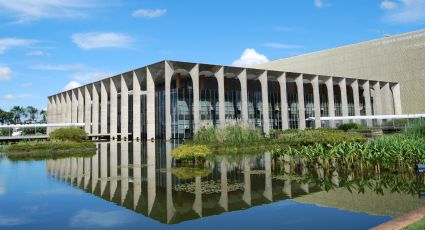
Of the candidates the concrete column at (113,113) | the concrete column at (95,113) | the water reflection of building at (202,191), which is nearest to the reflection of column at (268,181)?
the water reflection of building at (202,191)

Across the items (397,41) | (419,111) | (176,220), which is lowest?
(176,220)

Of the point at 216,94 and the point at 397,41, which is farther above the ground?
the point at 397,41

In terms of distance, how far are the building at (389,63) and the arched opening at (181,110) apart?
112ft

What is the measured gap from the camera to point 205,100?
43.2m

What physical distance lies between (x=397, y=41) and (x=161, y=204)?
58.9 metres

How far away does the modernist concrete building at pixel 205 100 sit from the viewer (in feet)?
127

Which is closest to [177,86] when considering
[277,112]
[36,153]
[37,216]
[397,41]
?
[277,112]

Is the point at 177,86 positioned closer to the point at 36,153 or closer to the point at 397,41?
the point at 36,153

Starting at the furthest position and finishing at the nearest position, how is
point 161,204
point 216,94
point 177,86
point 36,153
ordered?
point 216,94 < point 177,86 < point 36,153 < point 161,204

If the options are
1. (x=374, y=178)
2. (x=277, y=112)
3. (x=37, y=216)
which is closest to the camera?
(x=37, y=216)

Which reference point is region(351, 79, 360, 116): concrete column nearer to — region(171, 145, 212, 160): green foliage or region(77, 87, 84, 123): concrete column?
region(77, 87, 84, 123): concrete column

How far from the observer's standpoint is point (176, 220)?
673cm

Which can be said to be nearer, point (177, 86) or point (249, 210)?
point (249, 210)

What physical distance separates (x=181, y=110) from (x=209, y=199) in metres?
32.7
